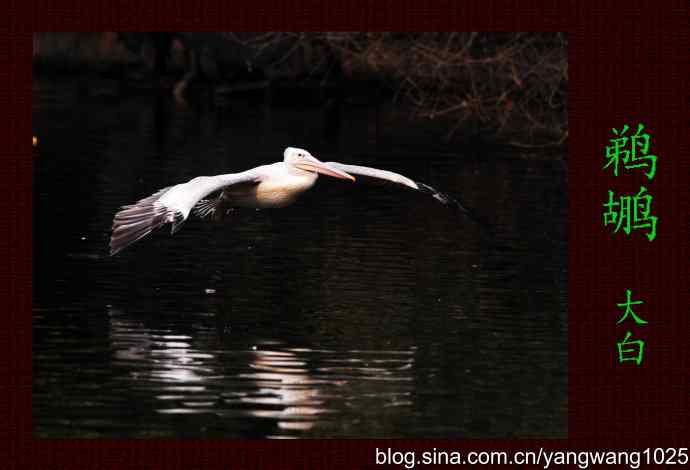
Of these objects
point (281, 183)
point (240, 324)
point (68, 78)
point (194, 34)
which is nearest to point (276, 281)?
point (281, 183)

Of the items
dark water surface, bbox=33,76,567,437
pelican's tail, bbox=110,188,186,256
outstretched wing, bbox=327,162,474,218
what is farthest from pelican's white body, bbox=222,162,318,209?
pelican's tail, bbox=110,188,186,256

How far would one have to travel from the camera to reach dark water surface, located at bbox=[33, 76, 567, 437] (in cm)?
1117

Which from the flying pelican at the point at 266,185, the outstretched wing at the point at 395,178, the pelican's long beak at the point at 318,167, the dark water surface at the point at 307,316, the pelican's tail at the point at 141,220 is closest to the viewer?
the dark water surface at the point at 307,316

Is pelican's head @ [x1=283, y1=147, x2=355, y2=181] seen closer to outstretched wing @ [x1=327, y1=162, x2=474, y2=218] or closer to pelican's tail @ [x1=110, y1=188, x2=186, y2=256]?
outstretched wing @ [x1=327, y1=162, x2=474, y2=218]

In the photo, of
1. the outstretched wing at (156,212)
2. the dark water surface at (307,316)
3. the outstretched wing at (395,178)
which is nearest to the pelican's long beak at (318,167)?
the outstretched wing at (395,178)

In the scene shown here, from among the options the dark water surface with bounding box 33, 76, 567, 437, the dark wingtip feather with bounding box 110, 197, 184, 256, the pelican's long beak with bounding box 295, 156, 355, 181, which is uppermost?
the pelican's long beak with bounding box 295, 156, 355, 181

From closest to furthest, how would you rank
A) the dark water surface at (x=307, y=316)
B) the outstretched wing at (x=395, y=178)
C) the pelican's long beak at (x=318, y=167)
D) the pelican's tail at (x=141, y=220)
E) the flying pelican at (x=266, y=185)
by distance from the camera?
the dark water surface at (x=307, y=316) → the pelican's tail at (x=141, y=220) → the flying pelican at (x=266, y=185) → the pelican's long beak at (x=318, y=167) → the outstretched wing at (x=395, y=178)

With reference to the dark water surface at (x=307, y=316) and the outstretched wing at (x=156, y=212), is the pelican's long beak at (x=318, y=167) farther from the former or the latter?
the outstretched wing at (x=156, y=212)

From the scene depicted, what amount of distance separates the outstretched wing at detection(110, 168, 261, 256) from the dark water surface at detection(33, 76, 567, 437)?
819 millimetres

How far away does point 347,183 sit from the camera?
2588cm

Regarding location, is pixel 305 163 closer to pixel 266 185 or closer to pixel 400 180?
pixel 266 185

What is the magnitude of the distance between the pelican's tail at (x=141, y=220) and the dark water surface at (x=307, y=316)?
2.64ft

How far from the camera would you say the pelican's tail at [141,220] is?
13266mm

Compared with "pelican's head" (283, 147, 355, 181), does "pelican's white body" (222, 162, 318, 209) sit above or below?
below
